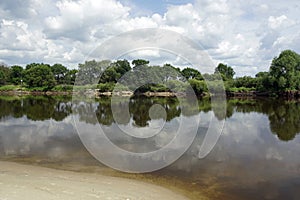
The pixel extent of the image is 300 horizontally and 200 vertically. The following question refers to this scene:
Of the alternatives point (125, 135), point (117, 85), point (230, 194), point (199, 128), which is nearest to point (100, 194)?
point (230, 194)

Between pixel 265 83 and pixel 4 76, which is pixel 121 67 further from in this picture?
pixel 4 76

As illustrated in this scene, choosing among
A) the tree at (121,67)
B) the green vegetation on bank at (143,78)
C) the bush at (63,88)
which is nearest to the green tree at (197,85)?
the green vegetation on bank at (143,78)

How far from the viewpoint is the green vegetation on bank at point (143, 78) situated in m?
57.4

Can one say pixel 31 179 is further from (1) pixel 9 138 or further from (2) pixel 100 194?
(1) pixel 9 138

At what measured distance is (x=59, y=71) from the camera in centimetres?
10706

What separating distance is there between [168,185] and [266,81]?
69.6 meters

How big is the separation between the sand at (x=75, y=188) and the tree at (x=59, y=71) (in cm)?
10093

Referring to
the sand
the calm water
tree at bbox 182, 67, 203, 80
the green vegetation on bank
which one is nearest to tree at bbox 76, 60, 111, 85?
the green vegetation on bank

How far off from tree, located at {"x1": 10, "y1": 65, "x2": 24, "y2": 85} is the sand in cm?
10451

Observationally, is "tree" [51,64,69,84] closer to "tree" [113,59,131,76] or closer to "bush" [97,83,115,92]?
"bush" [97,83,115,92]

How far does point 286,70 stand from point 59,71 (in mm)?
78055

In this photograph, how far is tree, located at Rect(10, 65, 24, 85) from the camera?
10400 cm

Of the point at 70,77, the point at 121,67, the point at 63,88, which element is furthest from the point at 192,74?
the point at 70,77

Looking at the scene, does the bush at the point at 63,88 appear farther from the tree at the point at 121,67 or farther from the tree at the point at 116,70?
the tree at the point at 121,67
